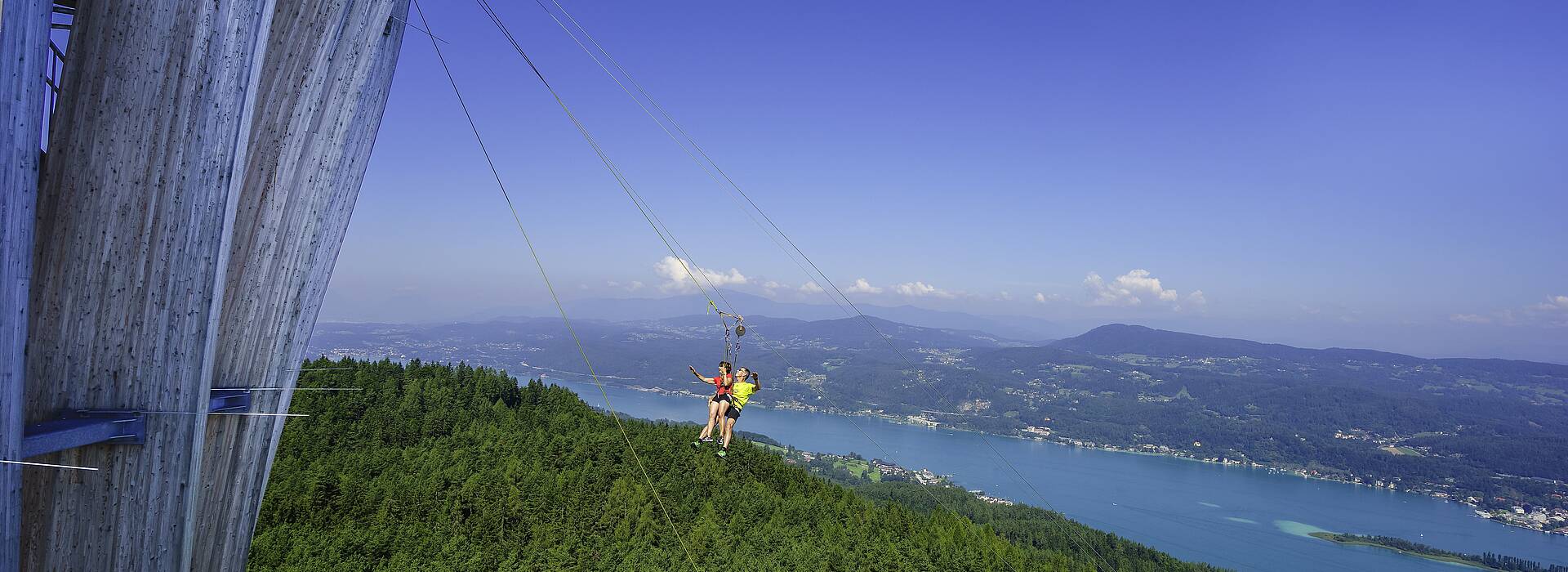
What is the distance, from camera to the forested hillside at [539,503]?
10.9 metres

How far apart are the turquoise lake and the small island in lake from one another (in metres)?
1.97

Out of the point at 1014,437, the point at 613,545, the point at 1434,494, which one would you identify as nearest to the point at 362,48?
the point at 613,545

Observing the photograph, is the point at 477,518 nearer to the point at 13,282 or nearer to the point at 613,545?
the point at 613,545

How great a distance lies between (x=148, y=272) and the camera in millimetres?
2594

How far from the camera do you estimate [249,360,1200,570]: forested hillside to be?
10.9m

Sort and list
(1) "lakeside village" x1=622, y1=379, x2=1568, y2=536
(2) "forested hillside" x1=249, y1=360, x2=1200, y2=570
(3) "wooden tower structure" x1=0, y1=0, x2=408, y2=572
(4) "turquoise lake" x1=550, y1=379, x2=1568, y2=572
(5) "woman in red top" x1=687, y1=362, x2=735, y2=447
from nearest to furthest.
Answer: (3) "wooden tower structure" x1=0, y1=0, x2=408, y2=572 < (2) "forested hillside" x1=249, y1=360, x2=1200, y2=570 < (5) "woman in red top" x1=687, y1=362, x2=735, y2=447 < (4) "turquoise lake" x1=550, y1=379, x2=1568, y2=572 < (1) "lakeside village" x1=622, y1=379, x2=1568, y2=536

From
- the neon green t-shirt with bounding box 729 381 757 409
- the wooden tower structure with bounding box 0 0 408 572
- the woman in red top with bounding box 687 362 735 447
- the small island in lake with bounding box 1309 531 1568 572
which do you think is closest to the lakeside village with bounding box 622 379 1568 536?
the small island in lake with bounding box 1309 531 1568 572

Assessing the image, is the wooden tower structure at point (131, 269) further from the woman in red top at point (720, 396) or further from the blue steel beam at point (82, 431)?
the woman in red top at point (720, 396)

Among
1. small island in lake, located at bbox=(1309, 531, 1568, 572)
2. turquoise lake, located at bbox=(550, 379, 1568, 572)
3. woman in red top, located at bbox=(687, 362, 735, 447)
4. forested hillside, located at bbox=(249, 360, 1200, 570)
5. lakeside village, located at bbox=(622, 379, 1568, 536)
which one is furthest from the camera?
lakeside village, located at bbox=(622, 379, 1568, 536)

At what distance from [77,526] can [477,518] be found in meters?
10.1

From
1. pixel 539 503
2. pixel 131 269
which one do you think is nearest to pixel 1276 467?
pixel 539 503

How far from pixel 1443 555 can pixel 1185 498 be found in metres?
26.4

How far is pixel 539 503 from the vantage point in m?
12.3

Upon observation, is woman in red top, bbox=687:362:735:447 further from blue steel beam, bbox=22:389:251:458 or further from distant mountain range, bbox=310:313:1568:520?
distant mountain range, bbox=310:313:1568:520
